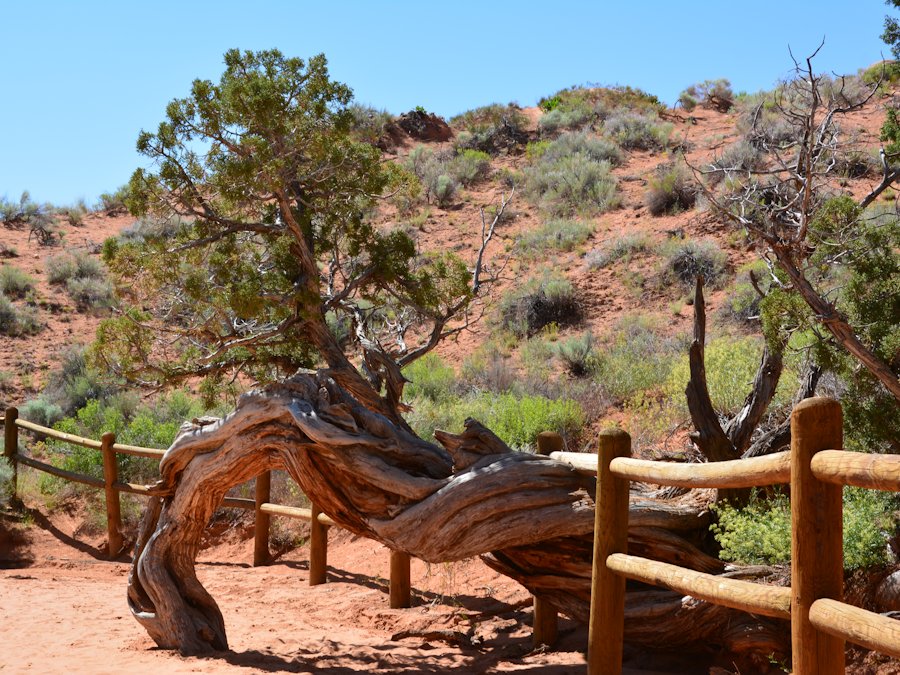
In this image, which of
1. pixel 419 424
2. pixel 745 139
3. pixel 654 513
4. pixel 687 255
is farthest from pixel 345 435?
pixel 745 139

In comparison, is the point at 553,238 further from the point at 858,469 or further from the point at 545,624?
the point at 858,469

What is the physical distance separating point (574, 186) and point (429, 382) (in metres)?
12.0

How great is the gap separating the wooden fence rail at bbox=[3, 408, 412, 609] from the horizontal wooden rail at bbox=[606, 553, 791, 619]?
4078 mm

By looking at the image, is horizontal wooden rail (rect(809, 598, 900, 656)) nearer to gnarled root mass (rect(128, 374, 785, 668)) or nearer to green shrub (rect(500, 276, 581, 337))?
gnarled root mass (rect(128, 374, 785, 668))

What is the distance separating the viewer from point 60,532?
12.3 metres

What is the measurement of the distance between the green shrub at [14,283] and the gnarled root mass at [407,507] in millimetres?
19235

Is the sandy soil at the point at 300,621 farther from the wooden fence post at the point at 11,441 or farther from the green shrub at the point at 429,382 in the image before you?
the green shrub at the point at 429,382

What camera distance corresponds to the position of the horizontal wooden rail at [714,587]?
3.38 meters

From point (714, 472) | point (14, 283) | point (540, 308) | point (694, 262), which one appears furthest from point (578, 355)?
point (14, 283)

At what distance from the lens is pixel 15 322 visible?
22453 mm

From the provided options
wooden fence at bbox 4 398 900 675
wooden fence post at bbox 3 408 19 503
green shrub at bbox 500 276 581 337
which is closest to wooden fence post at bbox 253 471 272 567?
wooden fence post at bbox 3 408 19 503

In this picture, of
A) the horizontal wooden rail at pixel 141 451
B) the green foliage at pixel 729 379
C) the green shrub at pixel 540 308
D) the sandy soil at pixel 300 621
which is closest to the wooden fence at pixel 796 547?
the sandy soil at pixel 300 621

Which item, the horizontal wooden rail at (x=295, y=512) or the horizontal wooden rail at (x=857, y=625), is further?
the horizontal wooden rail at (x=295, y=512)

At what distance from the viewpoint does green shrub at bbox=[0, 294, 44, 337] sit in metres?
22.4
